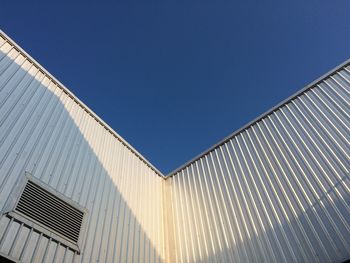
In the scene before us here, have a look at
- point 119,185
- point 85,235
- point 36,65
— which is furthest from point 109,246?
point 36,65

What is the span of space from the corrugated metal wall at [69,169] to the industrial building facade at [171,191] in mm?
28

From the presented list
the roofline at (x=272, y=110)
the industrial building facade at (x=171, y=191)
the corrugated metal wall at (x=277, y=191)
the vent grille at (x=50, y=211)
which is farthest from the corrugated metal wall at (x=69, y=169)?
the roofline at (x=272, y=110)

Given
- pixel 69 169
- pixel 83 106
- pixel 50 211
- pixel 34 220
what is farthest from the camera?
pixel 83 106

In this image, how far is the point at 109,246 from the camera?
659 centimetres

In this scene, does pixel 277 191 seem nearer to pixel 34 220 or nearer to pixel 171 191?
pixel 171 191

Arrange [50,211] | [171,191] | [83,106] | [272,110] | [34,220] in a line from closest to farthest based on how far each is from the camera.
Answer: [34,220] < [50,211] < [83,106] < [272,110] < [171,191]

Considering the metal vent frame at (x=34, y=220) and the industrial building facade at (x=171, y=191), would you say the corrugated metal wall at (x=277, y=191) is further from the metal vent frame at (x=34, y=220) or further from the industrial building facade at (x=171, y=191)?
the metal vent frame at (x=34, y=220)

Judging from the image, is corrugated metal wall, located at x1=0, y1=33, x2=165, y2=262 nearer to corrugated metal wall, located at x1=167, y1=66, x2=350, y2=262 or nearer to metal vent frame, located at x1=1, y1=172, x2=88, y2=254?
metal vent frame, located at x1=1, y1=172, x2=88, y2=254

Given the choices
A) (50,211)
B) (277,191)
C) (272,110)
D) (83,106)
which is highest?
(83,106)

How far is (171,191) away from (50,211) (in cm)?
497

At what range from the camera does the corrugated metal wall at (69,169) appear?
213 inches

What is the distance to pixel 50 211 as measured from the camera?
228 inches

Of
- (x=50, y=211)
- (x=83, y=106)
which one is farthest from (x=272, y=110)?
(x=50, y=211)

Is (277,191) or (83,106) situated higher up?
(83,106)
